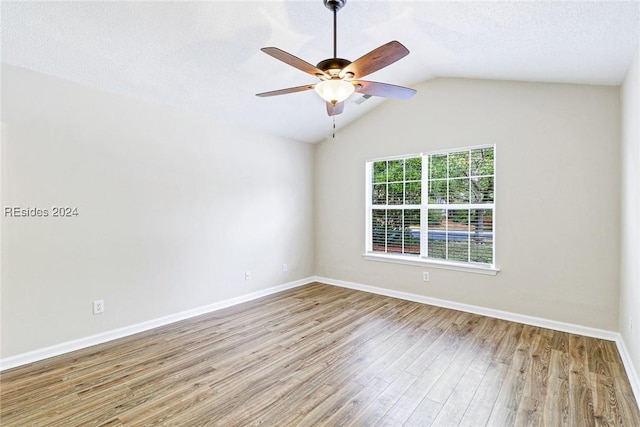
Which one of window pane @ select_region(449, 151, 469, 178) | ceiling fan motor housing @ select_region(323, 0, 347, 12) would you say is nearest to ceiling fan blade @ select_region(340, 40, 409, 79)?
ceiling fan motor housing @ select_region(323, 0, 347, 12)

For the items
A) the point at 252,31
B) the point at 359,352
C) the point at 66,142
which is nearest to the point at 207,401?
the point at 359,352

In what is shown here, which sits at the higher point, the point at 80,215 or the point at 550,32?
the point at 550,32

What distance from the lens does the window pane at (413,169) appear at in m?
4.43

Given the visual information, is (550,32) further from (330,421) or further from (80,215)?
(80,215)

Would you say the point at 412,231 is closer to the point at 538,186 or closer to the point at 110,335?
the point at 538,186

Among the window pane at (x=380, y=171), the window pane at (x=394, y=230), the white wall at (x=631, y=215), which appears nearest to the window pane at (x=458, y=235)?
the window pane at (x=394, y=230)

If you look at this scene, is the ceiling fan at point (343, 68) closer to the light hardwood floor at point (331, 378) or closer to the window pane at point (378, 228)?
the light hardwood floor at point (331, 378)

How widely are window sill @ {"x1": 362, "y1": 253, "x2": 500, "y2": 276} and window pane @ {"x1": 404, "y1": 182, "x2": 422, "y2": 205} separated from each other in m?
0.82

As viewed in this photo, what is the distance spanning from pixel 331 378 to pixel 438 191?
2911 mm

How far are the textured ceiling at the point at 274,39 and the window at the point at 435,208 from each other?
1.14m

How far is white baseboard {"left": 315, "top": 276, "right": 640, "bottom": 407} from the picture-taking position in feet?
7.88

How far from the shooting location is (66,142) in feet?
9.23

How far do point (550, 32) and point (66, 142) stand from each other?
163 inches

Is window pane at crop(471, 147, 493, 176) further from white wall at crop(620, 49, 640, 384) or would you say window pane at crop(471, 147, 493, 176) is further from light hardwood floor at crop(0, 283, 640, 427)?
light hardwood floor at crop(0, 283, 640, 427)
